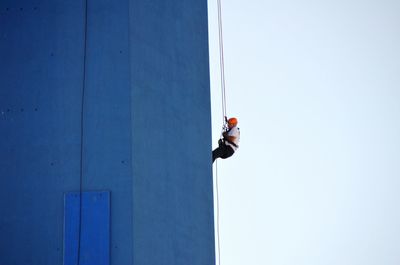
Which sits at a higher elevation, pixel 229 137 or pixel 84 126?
pixel 229 137

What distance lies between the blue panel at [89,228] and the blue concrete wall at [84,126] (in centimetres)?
5

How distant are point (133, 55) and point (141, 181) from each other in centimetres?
94

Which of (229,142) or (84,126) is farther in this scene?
(229,142)

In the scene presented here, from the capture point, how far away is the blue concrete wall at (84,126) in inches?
152

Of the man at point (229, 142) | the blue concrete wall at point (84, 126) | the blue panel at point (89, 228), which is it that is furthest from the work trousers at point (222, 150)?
the blue panel at point (89, 228)

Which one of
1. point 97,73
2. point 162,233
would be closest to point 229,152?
point 162,233

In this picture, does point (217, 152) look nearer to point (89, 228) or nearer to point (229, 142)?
point (229, 142)

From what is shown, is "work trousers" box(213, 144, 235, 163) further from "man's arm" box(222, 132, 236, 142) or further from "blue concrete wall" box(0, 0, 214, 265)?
"blue concrete wall" box(0, 0, 214, 265)

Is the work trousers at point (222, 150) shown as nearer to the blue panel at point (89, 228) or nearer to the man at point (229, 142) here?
Answer: the man at point (229, 142)

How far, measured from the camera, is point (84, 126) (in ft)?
12.9

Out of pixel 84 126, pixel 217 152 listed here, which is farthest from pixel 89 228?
pixel 217 152

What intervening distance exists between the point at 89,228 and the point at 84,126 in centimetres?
73

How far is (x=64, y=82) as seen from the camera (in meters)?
4.02

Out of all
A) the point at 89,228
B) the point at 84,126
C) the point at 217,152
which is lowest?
the point at 89,228
